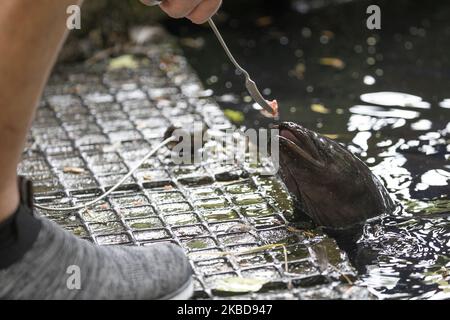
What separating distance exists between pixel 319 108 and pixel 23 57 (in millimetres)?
3081

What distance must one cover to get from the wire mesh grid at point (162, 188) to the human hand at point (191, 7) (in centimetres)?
95

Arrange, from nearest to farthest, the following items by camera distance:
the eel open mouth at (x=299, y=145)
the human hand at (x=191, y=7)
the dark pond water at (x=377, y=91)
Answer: the human hand at (x=191, y=7) < the dark pond water at (x=377, y=91) < the eel open mouth at (x=299, y=145)

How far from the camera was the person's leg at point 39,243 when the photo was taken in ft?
8.19

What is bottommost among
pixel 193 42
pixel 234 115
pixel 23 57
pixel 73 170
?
pixel 73 170

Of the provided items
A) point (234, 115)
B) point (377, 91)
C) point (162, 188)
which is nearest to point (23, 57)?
point (162, 188)

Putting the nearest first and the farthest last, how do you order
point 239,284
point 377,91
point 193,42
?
point 239,284
point 377,91
point 193,42

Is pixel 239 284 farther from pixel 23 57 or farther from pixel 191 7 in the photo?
pixel 23 57

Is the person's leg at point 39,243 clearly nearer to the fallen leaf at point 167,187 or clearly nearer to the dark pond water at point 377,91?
the dark pond water at point 377,91

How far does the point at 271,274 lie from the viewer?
323cm

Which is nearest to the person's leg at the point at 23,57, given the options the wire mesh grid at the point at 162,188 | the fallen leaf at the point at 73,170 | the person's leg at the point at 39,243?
the person's leg at the point at 39,243

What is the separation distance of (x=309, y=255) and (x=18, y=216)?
4.03 feet

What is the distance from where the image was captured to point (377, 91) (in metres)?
5.61
